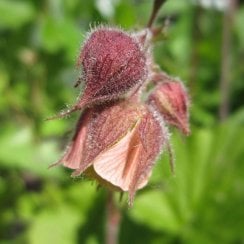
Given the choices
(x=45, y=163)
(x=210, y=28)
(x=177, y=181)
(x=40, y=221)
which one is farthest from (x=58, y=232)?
(x=210, y=28)

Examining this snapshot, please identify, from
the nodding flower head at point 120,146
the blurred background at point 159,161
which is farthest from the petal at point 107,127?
the blurred background at point 159,161

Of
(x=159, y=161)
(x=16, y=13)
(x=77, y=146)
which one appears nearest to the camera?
A: (x=77, y=146)

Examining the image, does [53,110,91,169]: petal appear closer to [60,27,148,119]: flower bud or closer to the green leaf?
[60,27,148,119]: flower bud

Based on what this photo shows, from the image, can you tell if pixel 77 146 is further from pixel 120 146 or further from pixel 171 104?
pixel 171 104

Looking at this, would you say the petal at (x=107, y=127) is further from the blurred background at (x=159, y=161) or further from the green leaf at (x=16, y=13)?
the green leaf at (x=16, y=13)

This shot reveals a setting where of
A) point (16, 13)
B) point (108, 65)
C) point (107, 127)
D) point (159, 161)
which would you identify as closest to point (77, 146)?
point (107, 127)

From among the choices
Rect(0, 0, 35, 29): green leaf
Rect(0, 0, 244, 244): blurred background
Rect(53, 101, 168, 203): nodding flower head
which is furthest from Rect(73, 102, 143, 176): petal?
Rect(0, 0, 35, 29): green leaf

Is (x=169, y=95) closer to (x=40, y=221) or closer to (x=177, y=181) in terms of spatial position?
(x=177, y=181)
